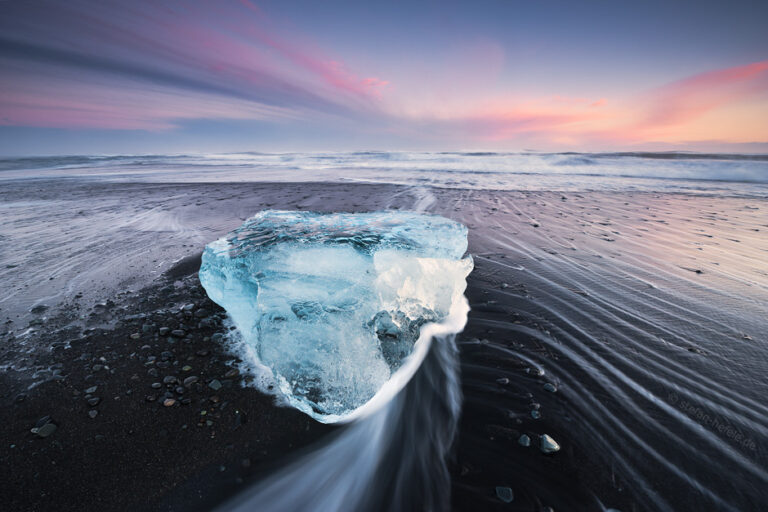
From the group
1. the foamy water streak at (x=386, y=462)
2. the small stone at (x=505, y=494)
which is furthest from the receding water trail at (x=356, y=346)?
the small stone at (x=505, y=494)

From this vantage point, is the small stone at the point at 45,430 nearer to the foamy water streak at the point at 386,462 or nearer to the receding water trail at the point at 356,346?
the receding water trail at the point at 356,346

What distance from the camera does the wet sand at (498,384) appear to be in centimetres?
166

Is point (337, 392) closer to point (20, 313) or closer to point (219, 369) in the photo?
point (219, 369)

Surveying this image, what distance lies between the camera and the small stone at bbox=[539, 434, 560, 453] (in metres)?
1.82

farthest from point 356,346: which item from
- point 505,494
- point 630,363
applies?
point 630,363

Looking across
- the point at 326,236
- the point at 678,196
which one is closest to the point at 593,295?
the point at 326,236

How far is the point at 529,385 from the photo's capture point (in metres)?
2.31

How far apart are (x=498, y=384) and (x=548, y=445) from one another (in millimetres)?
532

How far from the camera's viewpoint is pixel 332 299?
2885 mm

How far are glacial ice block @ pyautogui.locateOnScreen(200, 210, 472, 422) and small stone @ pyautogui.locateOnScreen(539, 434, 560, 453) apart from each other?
1.16m

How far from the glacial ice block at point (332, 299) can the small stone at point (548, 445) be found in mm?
1161

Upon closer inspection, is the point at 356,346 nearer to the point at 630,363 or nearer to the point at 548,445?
the point at 548,445

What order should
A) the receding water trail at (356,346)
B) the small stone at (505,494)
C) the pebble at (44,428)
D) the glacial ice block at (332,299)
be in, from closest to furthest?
the small stone at (505,494) → the receding water trail at (356,346) → the pebble at (44,428) → the glacial ice block at (332,299)

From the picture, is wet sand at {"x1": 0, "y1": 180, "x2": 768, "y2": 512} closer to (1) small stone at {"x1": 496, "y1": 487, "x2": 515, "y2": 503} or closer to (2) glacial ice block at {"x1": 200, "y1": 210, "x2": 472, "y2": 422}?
(1) small stone at {"x1": 496, "y1": 487, "x2": 515, "y2": 503}
